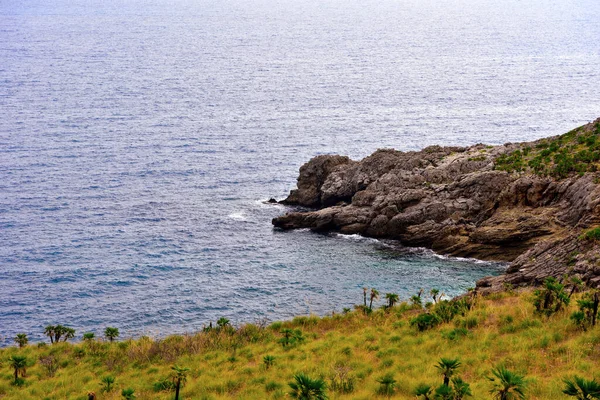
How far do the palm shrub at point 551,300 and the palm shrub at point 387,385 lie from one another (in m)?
11.6

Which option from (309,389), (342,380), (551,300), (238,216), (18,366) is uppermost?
(238,216)

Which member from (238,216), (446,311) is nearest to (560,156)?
(238,216)

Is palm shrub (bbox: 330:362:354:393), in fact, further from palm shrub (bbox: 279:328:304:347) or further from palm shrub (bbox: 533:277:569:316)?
palm shrub (bbox: 533:277:569:316)

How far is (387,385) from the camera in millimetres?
26359

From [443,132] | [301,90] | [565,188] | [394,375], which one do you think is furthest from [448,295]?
[301,90]

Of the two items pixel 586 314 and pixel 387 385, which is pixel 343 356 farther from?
pixel 586 314

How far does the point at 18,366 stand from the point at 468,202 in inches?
2025

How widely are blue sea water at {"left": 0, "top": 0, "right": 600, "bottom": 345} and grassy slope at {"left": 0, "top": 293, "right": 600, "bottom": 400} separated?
60.4 feet

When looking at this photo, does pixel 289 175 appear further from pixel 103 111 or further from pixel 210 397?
pixel 210 397

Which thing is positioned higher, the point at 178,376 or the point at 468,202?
Result: the point at 468,202

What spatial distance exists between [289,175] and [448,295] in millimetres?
47049

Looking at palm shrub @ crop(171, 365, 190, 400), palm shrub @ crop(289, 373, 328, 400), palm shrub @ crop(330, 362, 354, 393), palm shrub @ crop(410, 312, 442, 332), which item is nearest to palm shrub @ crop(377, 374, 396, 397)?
palm shrub @ crop(330, 362, 354, 393)

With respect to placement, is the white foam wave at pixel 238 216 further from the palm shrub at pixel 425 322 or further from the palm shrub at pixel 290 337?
the palm shrub at pixel 425 322

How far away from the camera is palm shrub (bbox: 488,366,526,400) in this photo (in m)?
22.4
